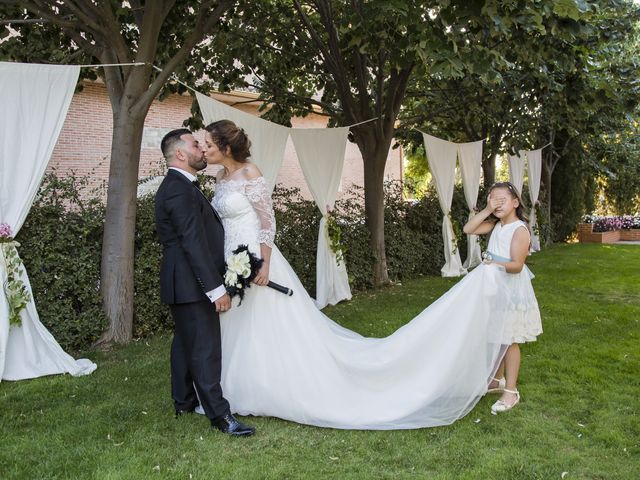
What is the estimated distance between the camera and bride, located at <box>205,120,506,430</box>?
13.0 feet

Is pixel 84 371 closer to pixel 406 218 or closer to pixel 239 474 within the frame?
pixel 239 474

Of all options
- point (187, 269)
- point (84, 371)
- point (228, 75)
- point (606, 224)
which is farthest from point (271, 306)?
point (606, 224)

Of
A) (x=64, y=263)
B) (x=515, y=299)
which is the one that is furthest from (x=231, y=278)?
(x=64, y=263)

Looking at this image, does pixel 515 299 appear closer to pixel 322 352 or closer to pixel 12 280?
pixel 322 352

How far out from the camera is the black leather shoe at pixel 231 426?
3.78 metres

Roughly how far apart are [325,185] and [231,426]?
5079 millimetres

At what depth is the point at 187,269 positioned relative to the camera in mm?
3768

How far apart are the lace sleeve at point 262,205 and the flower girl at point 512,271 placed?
1.49 metres

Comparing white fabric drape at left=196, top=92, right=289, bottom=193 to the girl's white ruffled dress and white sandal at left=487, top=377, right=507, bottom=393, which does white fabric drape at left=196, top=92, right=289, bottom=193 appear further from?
white sandal at left=487, top=377, right=507, bottom=393

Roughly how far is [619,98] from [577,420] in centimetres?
410

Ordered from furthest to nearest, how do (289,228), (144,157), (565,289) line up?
(144,157) < (565,289) < (289,228)

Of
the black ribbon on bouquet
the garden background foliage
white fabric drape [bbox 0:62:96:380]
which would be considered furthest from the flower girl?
the garden background foliage

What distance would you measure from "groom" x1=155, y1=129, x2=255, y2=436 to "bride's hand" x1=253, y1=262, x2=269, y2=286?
0.25 meters

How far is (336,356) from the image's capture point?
13.8 ft
